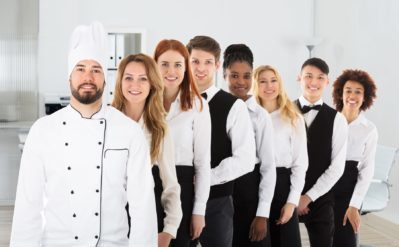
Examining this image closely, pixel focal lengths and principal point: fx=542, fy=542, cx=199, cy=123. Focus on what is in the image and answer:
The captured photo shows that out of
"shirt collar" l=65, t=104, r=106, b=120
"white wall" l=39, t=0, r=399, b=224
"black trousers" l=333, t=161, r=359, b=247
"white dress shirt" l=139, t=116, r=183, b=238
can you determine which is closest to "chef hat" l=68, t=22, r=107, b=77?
"shirt collar" l=65, t=104, r=106, b=120

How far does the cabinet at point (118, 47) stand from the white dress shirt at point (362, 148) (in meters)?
3.73

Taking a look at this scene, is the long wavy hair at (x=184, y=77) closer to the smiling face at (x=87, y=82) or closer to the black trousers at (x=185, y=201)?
the black trousers at (x=185, y=201)

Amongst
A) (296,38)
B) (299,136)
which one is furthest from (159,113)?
(296,38)

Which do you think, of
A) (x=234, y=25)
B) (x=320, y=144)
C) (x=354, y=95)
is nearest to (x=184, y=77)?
(x=320, y=144)

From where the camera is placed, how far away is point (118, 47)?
20.6 ft

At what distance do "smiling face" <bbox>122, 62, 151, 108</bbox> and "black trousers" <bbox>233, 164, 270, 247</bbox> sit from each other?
0.79m

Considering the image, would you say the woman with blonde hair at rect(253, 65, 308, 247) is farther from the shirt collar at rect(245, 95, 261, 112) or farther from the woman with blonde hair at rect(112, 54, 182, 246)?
the woman with blonde hair at rect(112, 54, 182, 246)

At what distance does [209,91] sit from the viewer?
93.5 inches

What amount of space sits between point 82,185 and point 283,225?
1.27 metres

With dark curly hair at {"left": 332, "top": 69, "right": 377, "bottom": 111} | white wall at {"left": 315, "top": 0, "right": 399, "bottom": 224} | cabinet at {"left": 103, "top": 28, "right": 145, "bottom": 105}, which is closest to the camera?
dark curly hair at {"left": 332, "top": 69, "right": 377, "bottom": 111}

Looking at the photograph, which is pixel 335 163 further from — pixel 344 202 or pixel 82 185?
pixel 82 185

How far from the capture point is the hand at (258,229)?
2.49 meters

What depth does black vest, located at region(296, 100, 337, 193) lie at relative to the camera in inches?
110

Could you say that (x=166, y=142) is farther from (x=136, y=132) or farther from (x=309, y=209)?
(x=309, y=209)
